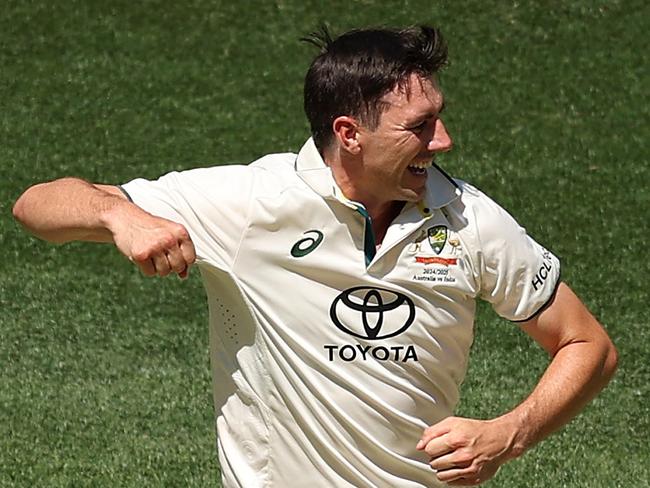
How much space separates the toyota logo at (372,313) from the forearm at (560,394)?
1.11ft

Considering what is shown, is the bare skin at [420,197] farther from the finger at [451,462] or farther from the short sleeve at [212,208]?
the short sleeve at [212,208]

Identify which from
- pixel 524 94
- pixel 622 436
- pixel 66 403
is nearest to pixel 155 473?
pixel 66 403

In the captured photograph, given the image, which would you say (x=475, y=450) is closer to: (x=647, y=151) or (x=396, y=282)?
(x=396, y=282)

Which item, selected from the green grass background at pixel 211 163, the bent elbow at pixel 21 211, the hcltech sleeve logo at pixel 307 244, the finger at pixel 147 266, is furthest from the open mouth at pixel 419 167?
the green grass background at pixel 211 163

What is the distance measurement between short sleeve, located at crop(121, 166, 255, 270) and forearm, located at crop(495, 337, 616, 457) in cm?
78

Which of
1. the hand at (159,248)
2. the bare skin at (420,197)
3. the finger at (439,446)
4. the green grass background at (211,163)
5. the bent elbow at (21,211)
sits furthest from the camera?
the green grass background at (211,163)

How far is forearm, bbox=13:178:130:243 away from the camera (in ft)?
11.5

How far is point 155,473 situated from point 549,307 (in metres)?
3.22

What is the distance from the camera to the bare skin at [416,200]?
11.1 feet

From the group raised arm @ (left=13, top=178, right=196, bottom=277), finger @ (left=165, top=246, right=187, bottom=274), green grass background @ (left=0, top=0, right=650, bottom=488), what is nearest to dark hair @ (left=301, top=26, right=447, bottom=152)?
raised arm @ (left=13, top=178, right=196, bottom=277)

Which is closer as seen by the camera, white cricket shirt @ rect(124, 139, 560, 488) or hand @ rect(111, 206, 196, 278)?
hand @ rect(111, 206, 196, 278)

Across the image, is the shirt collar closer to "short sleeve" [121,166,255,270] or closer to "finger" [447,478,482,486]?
"short sleeve" [121,166,255,270]

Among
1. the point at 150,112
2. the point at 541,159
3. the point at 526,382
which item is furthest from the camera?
the point at 150,112

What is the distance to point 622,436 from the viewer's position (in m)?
7.00
